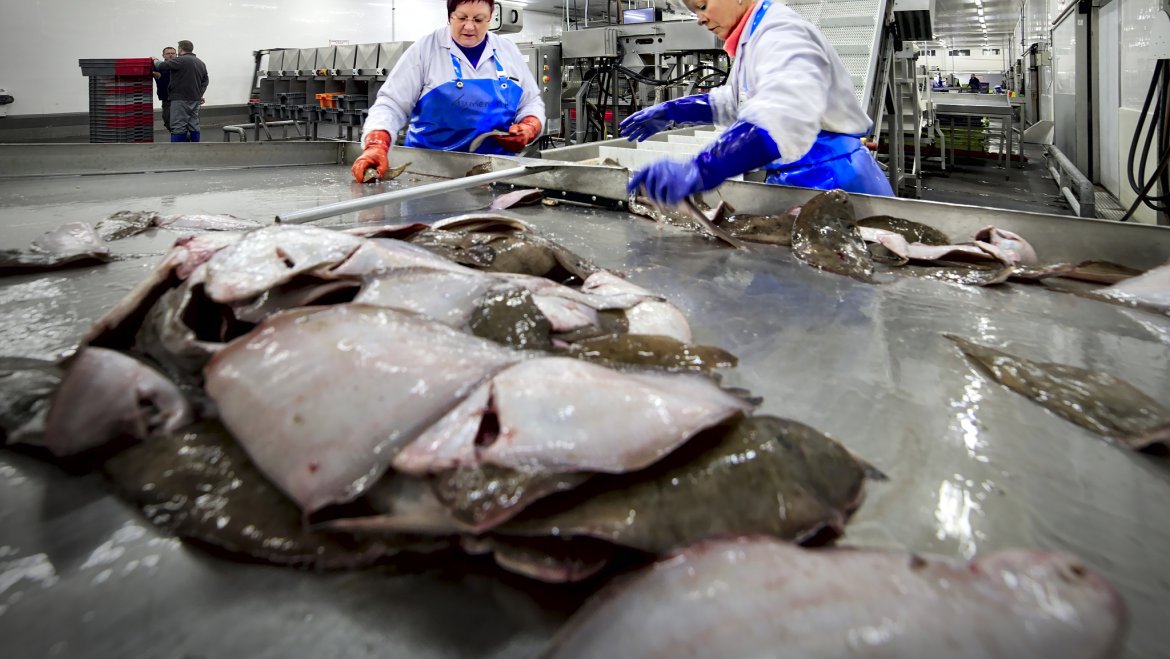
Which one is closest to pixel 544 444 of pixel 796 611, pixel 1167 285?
pixel 796 611

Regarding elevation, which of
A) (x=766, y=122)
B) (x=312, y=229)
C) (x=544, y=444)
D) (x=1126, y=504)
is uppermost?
(x=766, y=122)

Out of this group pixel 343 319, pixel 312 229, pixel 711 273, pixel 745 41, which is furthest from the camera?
pixel 745 41

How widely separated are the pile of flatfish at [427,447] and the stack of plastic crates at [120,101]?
7752 mm

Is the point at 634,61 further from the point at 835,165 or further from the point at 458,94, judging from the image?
the point at 835,165

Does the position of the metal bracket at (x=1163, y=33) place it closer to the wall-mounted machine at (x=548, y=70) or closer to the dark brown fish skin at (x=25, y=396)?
the dark brown fish skin at (x=25, y=396)

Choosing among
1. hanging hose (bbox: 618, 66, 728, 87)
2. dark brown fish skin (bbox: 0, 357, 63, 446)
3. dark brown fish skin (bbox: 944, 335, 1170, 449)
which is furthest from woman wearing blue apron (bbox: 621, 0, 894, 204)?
hanging hose (bbox: 618, 66, 728, 87)

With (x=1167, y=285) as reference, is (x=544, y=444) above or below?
below

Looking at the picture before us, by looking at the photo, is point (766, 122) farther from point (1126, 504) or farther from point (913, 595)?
point (913, 595)

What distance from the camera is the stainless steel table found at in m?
10.6

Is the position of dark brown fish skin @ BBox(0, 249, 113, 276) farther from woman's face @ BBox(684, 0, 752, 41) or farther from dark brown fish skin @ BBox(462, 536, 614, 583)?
woman's face @ BBox(684, 0, 752, 41)

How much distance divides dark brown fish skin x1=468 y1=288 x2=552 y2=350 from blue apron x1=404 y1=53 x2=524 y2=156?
12.0ft

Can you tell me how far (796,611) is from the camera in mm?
656

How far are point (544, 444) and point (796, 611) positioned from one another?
1.20 feet

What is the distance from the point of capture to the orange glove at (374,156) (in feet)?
13.6
